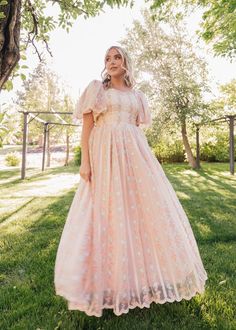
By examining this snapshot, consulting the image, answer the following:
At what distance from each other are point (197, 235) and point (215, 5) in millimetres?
4712

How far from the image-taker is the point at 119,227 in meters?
2.35

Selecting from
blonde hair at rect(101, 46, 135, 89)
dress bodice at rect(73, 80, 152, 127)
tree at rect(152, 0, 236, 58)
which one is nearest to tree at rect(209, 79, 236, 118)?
tree at rect(152, 0, 236, 58)

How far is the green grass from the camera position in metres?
2.32

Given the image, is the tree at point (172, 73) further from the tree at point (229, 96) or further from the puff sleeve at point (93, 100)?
the puff sleeve at point (93, 100)

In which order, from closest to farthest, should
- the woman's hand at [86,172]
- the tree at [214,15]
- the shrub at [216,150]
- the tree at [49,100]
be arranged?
the woman's hand at [86,172]
the tree at [214,15]
the shrub at [216,150]
the tree at [49,100]

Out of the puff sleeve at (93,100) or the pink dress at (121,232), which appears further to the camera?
the puff sleeve at (93,100)

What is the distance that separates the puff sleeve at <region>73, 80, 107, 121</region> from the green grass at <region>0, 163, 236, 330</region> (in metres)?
1.56

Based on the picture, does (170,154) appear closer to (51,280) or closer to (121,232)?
(51,280)

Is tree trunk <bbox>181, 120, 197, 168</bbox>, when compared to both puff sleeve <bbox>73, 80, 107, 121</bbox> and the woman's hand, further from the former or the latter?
the woman's hand

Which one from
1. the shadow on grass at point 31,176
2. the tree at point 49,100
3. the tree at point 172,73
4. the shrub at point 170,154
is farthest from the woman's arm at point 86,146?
the tree at point 49,100

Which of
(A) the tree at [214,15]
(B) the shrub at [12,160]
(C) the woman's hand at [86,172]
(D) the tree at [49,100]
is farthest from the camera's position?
(D) the tree at [49,100]

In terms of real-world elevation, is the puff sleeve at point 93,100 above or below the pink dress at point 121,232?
above

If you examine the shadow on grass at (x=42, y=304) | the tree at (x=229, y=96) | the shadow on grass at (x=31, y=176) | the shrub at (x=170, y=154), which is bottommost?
the shadow on grass at (x=42, y=304)

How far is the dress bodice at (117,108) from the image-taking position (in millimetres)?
2662
